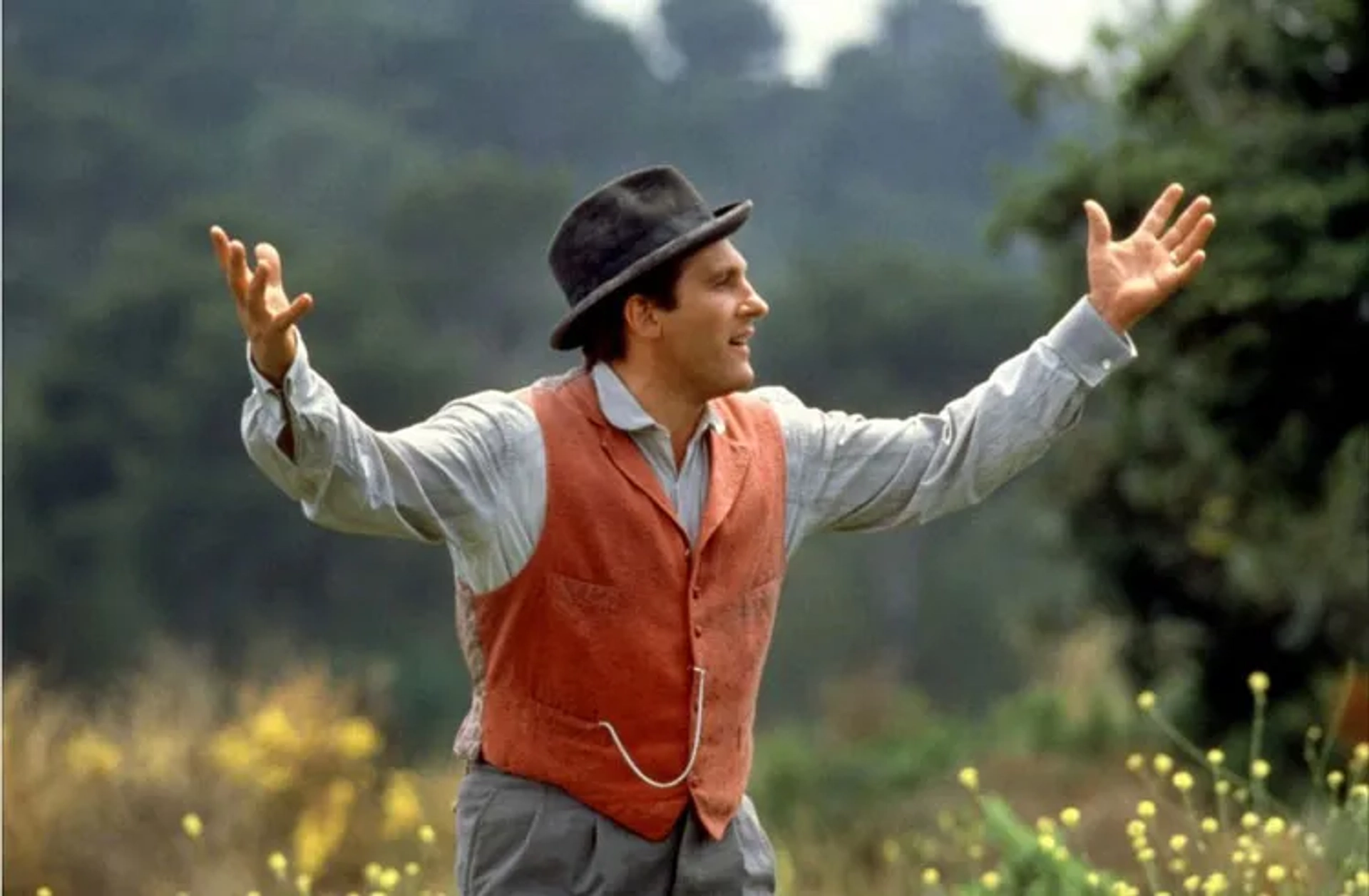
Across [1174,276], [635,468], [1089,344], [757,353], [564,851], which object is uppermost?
[1174,276]

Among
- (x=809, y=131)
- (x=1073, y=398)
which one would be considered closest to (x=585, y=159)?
(x=809, y=131)

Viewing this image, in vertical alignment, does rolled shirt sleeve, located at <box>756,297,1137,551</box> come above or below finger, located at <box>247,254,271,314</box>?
below

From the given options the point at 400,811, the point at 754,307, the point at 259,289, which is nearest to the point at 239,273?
the point at 259,289

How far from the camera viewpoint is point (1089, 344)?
456cm

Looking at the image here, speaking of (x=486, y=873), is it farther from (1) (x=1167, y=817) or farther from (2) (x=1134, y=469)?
(2) (x=1134, y=469)

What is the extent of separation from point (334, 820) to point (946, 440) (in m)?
5.80

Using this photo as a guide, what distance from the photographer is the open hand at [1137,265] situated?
456 cm

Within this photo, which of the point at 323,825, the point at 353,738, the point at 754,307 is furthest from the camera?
the point at 353,738

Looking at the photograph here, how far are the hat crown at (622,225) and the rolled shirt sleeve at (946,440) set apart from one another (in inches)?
16.1

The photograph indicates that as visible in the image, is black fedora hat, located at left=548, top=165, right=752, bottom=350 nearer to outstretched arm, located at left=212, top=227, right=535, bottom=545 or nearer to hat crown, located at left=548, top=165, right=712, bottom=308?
hat crown, located at left=548, top=165, right=712, bottom=308

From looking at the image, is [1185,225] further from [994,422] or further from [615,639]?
[615,639]

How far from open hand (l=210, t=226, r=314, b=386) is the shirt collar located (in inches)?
25.6

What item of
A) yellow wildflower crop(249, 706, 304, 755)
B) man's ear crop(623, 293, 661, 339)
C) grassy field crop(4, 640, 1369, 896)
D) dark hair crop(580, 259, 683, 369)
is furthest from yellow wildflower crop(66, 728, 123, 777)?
man's ear crop(623, 293, 661, 339)

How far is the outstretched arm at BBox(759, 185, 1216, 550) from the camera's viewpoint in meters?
4.57
